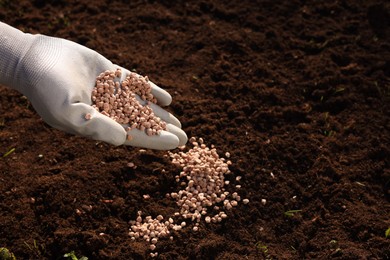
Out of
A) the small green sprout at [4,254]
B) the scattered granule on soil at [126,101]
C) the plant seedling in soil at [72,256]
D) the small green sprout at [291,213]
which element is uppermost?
the scattered granule on soil at [126,101]

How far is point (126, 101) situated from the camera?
3652mm

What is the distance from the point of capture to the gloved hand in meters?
3.29

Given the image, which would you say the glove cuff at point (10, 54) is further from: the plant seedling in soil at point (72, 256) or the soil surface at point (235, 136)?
the plant seedling in soil at point (72, 256)

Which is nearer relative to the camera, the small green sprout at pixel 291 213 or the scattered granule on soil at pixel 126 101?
the scattered granule on soil at pixel 126 101

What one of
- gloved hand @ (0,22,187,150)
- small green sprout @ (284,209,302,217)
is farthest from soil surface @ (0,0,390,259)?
gloved hand @ (0,22,187,150)

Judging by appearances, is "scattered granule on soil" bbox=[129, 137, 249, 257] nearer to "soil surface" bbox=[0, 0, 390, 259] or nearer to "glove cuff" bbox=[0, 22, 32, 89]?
"soil surface" bbox=[0, 0, 390, 259]

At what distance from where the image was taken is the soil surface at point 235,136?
3.60m

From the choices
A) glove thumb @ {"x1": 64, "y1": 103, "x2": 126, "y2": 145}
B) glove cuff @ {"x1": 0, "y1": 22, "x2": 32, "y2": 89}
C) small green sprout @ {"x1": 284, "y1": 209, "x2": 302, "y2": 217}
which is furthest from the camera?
small green sprout @ {"x1": 284, "y1": 209, "x2": 302, "y2": 217}

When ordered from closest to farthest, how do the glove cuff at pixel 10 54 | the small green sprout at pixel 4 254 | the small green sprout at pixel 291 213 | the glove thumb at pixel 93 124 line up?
1. the glove thumb at pixel 93 124
2. the small green sprout at pixel 4 254
3. the glove cuff at pixel 10 54
4. the small green sprout at pixel 291 213

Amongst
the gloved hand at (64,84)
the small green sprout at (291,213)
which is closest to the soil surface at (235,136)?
the small green sprout at (291,213)

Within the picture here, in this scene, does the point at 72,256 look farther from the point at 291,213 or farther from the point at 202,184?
the point at 291,213

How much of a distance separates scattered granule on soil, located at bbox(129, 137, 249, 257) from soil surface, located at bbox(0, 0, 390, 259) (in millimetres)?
54

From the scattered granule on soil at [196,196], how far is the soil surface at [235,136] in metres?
0.05

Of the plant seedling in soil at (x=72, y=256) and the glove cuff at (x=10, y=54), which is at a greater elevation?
the glove cuff at (x=10, y=54)
